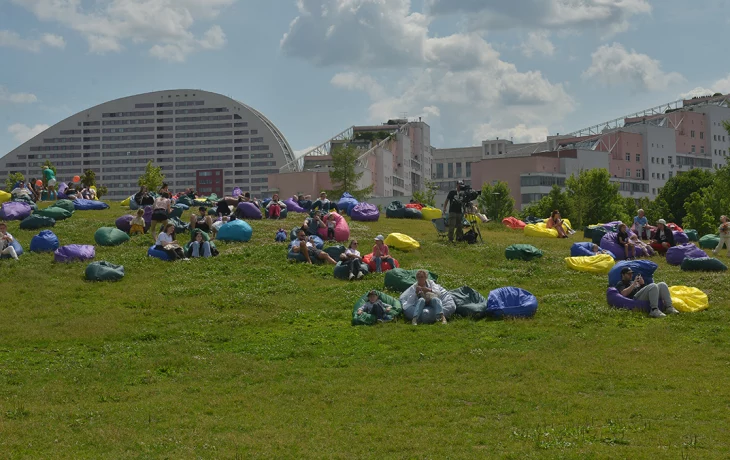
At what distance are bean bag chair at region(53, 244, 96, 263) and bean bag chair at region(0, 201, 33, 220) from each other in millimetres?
9152

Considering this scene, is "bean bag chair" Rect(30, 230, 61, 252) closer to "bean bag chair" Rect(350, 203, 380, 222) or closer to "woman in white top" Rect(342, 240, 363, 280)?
"woman in white top" Rect(342, 240, 363, 280)

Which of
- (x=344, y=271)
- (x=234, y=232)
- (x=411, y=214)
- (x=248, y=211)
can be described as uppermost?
(x=248, y=211)

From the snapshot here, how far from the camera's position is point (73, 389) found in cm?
1475

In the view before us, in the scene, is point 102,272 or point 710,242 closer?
point 102,272

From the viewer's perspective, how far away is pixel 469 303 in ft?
66.4

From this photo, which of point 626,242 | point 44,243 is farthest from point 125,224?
point 626,242

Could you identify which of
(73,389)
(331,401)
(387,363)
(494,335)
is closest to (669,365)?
(494,335)

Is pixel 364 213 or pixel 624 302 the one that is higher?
pixel 364 213

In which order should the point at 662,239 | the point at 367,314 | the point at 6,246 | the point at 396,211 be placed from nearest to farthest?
the point at 367,314 → the point at 6,246 → the point at 662,239 → the point at 396,211

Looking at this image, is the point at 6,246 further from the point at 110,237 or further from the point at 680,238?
the point at 680,238

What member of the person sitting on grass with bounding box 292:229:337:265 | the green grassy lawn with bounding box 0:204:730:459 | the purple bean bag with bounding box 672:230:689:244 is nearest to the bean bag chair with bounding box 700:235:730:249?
the purple bean bag with bounding box 672:230:689:244

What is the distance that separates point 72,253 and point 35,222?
285 inches

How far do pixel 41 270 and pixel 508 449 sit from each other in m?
Answer: 19.3

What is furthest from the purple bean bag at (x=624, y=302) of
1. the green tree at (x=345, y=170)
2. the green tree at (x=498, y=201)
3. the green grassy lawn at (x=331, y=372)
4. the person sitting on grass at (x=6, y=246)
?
the green tree at (x=345, y=170)
